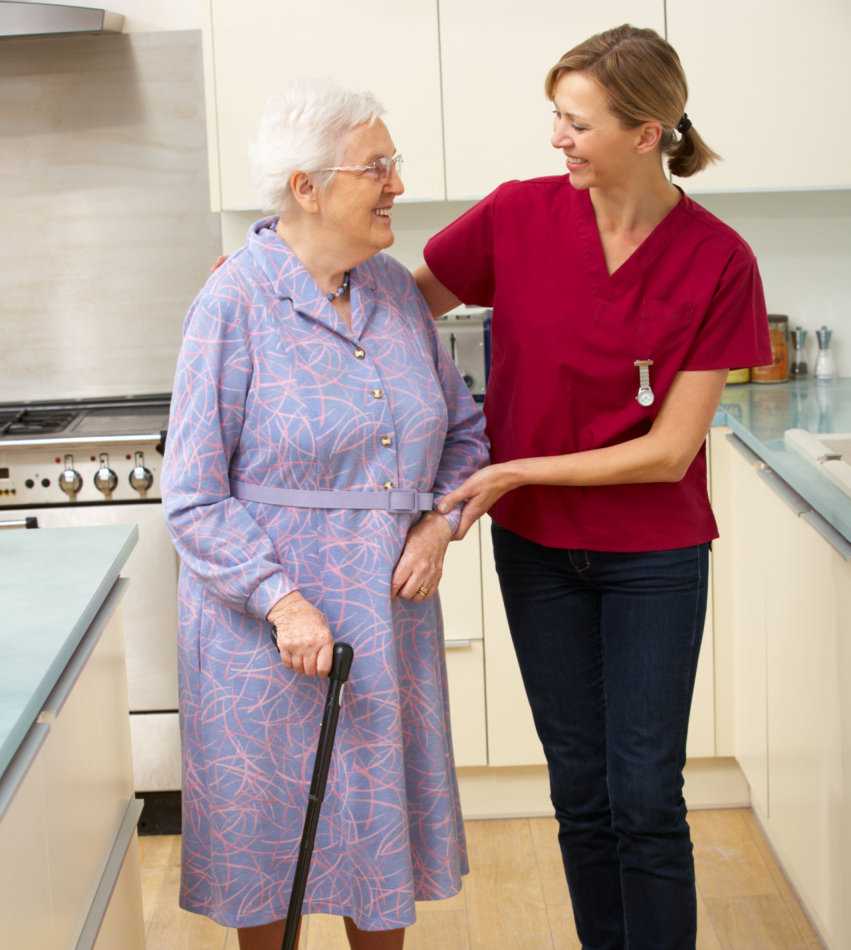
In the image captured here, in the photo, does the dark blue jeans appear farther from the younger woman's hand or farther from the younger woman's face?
the younger woman's face

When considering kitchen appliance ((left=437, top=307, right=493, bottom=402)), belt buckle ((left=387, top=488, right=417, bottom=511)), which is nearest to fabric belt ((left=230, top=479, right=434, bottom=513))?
belt buckle ((left=387, top=488, right=417, bottom=511))

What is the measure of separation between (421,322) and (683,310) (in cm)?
36

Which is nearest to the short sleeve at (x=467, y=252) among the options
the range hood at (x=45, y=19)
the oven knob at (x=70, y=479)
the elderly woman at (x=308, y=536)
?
the elderly woman at (x=308, y=536)

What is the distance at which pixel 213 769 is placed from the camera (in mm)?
1557

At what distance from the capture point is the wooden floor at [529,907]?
227 centimetres

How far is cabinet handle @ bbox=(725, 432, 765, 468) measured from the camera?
239 centimetres

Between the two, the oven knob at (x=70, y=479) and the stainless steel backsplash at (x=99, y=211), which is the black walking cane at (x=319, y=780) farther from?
the stainless steel backsplash at (x=99, y=211)

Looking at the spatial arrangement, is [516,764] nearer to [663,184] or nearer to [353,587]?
[353,587]

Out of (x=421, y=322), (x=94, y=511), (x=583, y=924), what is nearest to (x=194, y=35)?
(x=94, y=511)

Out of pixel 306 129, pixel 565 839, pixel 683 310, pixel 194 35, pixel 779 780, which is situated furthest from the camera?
pixel 194 35

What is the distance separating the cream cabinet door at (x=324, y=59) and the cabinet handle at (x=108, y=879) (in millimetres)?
1553

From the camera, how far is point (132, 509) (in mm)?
2680

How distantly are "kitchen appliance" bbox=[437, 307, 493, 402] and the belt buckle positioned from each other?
1365mm

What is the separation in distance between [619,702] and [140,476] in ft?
4.46
